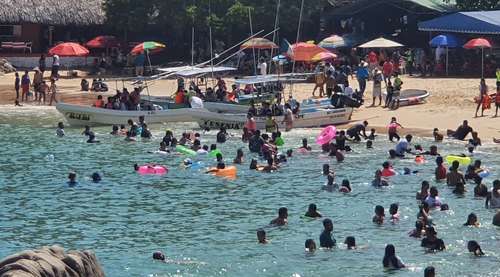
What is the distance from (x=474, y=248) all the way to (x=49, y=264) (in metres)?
11.1

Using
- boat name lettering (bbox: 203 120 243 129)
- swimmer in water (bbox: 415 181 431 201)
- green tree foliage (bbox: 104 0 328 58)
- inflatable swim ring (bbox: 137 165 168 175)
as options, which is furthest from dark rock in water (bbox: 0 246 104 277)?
green tree foliage (bbox: 104 0 328 58)

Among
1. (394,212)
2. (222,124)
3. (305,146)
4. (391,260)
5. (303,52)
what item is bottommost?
(391,260)

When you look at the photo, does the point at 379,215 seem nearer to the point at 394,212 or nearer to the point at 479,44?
the point at 394,212

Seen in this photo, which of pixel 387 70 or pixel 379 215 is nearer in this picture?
pixel 379 215

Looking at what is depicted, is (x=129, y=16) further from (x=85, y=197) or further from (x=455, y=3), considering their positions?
(x=85, y=197)

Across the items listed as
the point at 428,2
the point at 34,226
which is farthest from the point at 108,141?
the point at 428,2

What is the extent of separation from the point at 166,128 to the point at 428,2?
2017cm

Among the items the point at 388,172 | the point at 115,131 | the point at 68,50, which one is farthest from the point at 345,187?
the point at 68,50

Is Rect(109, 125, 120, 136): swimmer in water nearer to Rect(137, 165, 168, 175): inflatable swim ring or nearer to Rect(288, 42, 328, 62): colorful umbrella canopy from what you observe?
Rect(137, 165, 168, 175): inflatable swim ring

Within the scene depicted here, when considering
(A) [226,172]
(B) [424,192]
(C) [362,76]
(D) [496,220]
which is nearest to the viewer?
(D) [496,220]

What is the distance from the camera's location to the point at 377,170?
29.5 m

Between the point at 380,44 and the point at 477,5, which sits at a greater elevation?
the point at 477,5

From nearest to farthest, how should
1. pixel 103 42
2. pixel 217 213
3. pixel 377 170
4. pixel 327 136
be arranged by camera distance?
pixel 217 213 → pixel 377 170 → pixel 327 136 → pixel 103 42

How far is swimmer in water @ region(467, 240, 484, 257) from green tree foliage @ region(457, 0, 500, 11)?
33424 mm
